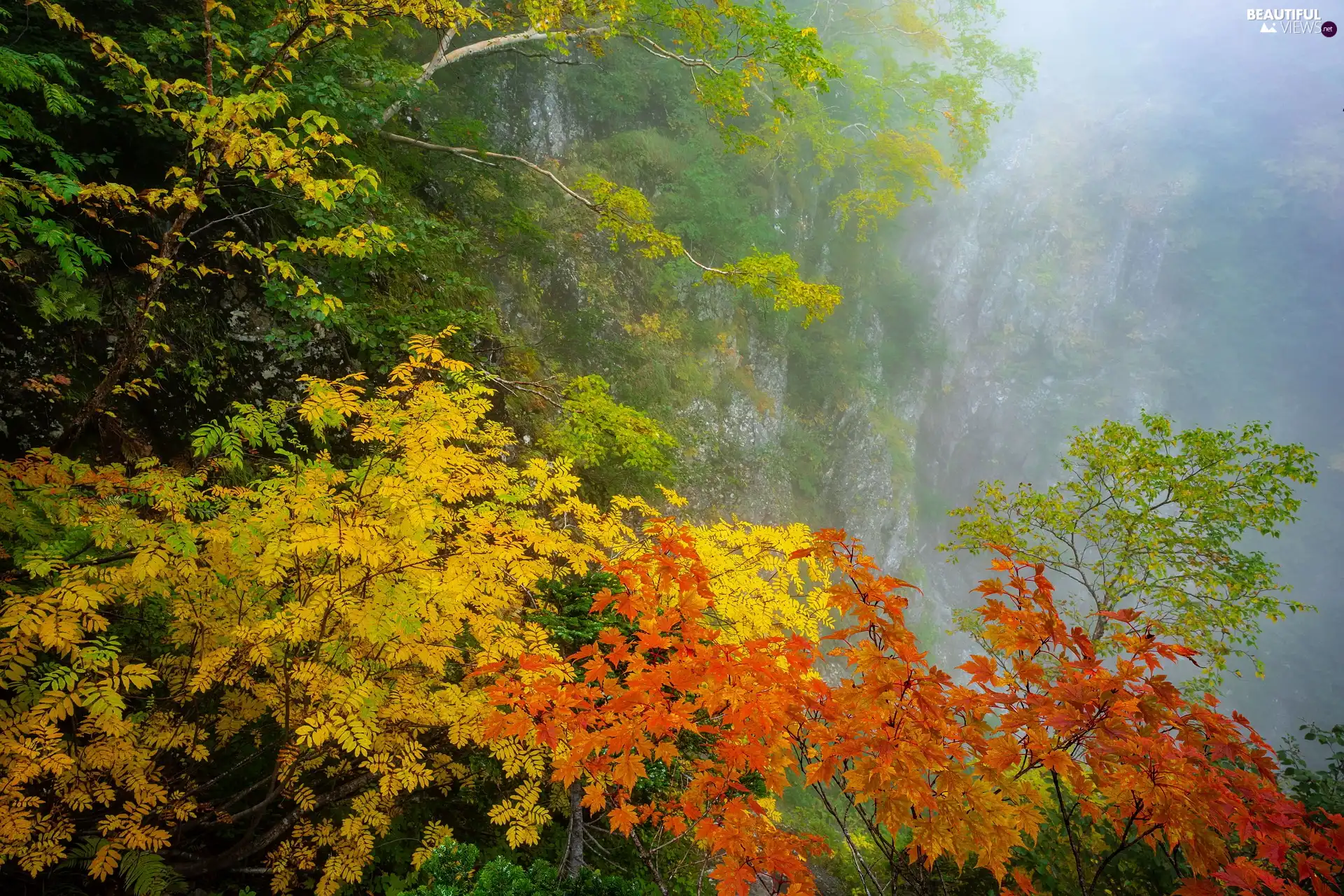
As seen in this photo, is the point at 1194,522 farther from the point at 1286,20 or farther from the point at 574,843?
the point at 1286,20

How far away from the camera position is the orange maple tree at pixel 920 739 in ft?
6.64

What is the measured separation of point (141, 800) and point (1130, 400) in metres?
35.7

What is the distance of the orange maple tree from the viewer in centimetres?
202

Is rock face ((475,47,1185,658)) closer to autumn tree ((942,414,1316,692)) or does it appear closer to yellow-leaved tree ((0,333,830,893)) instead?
autumn tree ((942,414,1316,692))

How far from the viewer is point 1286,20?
37562mm

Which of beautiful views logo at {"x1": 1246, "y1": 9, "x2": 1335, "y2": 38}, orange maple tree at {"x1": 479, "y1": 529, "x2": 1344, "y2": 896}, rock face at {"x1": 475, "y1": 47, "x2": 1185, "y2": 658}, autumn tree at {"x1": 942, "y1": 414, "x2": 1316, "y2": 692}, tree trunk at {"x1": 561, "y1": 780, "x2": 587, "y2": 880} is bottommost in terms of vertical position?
tree trunk at {"x1": 561, "y1": 780, "x2": 587, "y2": 880}

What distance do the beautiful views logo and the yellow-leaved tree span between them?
6031 cm

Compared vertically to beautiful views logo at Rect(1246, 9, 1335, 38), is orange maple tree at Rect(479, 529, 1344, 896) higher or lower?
lower

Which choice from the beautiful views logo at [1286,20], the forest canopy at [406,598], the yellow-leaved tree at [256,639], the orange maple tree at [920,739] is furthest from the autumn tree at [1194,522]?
the beautiful views logo at [1286,20]

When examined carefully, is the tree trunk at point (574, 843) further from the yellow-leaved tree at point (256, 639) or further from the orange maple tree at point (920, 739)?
the orange maple tree at point (920, 739)

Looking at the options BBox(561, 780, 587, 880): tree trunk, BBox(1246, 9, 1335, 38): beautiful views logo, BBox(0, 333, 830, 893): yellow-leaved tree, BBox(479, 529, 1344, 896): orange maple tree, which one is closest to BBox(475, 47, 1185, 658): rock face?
BBox(0, 333, 830, 893): yellow-leaved tree

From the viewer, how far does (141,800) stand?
2297 millimetres

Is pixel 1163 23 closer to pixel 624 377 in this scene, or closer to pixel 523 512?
pixel 624 377

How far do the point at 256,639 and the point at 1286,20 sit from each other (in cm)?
6431
